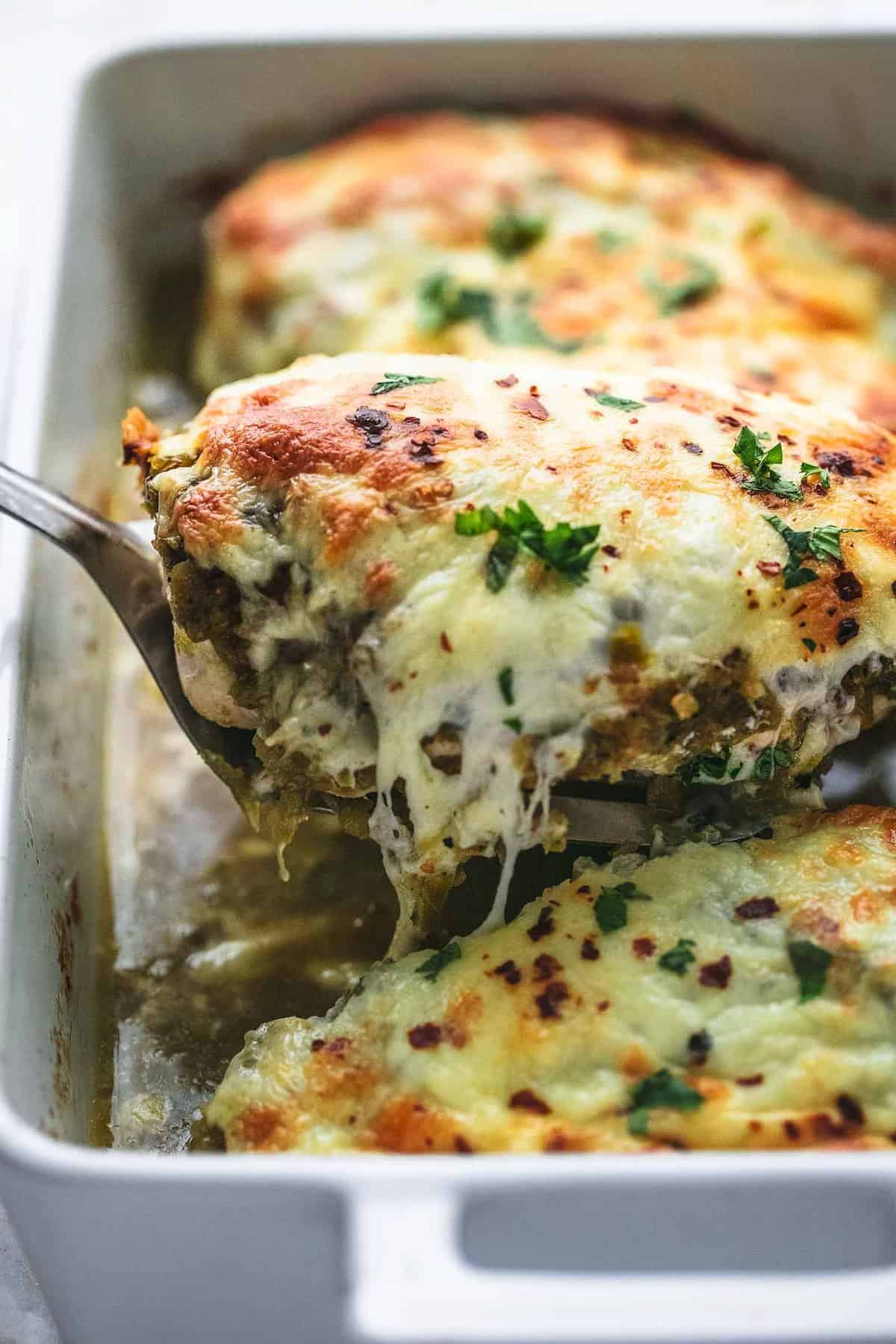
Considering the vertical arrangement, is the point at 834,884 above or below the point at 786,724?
Result: below

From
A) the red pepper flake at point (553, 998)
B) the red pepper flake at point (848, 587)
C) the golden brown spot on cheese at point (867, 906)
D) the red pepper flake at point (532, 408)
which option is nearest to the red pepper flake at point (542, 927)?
→ the red pepper flake at point (553, 998)

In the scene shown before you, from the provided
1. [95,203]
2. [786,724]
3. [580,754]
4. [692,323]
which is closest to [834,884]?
[786,724]

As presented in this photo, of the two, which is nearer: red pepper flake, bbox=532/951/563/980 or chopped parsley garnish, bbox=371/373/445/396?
red pepper flake, bbox=532/951/563/980

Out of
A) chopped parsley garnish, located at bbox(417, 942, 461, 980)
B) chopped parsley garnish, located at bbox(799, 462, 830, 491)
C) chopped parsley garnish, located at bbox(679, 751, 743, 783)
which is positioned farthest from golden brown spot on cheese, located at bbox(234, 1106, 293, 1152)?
chopped parsley garnish, located at bbox(799, 462, 830, 491)

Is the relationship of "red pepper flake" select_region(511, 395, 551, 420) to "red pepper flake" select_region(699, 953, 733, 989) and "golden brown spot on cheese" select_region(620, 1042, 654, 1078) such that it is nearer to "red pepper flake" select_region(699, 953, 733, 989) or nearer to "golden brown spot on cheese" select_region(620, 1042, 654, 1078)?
"red pepper flake" select_region(699, 953, 733, 989)

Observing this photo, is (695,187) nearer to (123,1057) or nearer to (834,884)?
(834,884)

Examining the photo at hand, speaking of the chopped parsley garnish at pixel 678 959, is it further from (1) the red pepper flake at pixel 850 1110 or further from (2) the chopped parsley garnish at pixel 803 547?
(2) the chopped parsley garnish at pixel 803 547

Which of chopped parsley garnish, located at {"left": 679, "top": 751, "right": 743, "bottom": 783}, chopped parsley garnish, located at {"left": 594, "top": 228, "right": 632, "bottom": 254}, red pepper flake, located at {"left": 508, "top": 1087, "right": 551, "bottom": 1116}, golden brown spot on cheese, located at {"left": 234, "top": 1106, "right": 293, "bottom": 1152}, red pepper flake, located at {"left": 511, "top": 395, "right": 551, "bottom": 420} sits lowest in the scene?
golden brown spot on cheese, located at {"left": 234, "top": 1106, "right": 293, "bottom": 1152}
